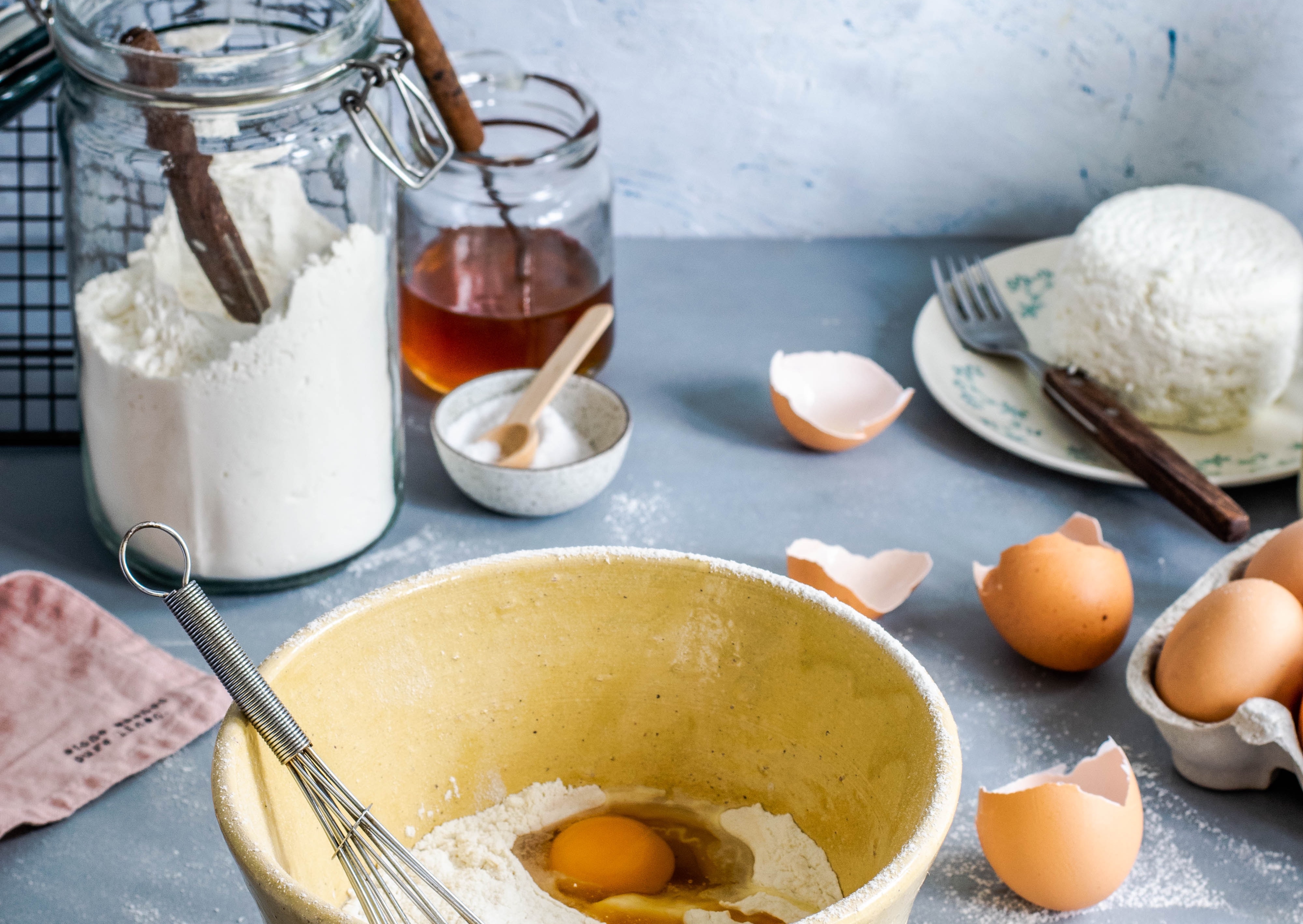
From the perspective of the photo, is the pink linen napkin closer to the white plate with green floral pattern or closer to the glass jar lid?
the glass jar lid

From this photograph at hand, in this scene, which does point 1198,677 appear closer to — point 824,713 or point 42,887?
point 824,713

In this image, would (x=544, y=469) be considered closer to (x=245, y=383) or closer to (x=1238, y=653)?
(x=245, y=383)

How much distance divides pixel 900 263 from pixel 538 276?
0.35 metres

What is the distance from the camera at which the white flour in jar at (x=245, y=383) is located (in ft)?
2.03

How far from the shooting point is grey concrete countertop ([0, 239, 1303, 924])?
538 mm

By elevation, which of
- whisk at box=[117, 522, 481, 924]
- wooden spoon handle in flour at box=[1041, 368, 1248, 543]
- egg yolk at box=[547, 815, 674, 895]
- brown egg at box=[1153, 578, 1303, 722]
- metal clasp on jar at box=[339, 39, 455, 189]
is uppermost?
metal clasp on jar at box=[339, 39, 455, 189]

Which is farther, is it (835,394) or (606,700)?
(835,394)

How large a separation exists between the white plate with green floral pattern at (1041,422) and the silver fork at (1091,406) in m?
0.01

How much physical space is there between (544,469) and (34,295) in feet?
1.56

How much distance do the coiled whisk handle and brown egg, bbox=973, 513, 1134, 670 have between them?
379mm

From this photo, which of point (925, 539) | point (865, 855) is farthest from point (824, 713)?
point (925, 539)

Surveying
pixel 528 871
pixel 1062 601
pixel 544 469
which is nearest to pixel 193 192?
pixel 544 469

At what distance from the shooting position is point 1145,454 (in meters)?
0.76

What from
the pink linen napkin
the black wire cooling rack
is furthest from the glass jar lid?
the pink linen napkin
